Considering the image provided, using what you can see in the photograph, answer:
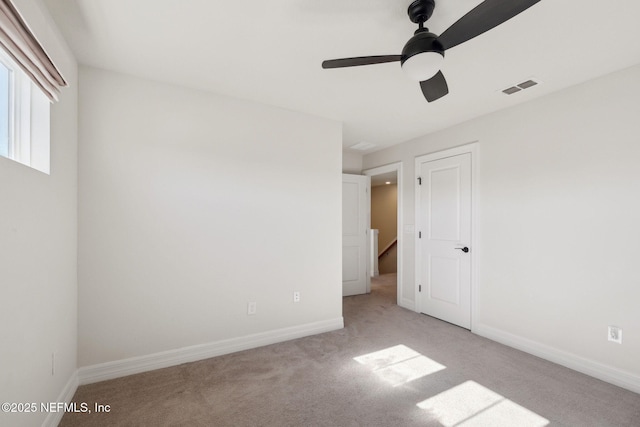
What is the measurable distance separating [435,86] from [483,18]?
524 mm

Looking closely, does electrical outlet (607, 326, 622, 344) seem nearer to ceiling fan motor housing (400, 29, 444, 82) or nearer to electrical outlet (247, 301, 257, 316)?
ceiling fan motor housing (400, 29, 444, 82)

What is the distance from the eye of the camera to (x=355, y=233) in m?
4.80

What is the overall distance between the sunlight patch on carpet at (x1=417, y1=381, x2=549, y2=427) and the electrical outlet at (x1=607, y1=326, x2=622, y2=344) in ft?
3.45

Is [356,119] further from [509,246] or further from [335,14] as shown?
[509,246]

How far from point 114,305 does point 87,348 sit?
350 millimetres

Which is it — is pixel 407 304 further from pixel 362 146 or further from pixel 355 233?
pixel 362 146

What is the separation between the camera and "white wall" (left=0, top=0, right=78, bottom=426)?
49.7 inches

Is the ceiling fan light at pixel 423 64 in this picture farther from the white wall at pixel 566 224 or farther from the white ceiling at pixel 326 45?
the white wall at pixel 566 224

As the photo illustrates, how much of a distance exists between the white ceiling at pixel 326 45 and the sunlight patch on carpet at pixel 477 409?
2472mm

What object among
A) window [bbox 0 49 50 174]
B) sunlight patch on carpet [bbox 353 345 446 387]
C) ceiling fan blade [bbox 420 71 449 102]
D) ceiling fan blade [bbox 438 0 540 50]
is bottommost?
sunlight patch on carpet [bbox 353 345 446 387]

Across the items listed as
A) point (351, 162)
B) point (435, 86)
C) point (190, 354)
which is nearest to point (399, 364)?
point (190, 354)

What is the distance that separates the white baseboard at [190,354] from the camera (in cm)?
220

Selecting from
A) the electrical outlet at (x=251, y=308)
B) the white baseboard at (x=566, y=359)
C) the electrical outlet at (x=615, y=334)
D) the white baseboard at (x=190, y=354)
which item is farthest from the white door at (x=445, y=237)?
the electrical outlet at (x=251, y=308)

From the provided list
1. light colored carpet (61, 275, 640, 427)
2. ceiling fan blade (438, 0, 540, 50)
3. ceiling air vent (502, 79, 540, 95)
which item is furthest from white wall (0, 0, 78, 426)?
ceiling air vent (502, 79, 540, 95)
